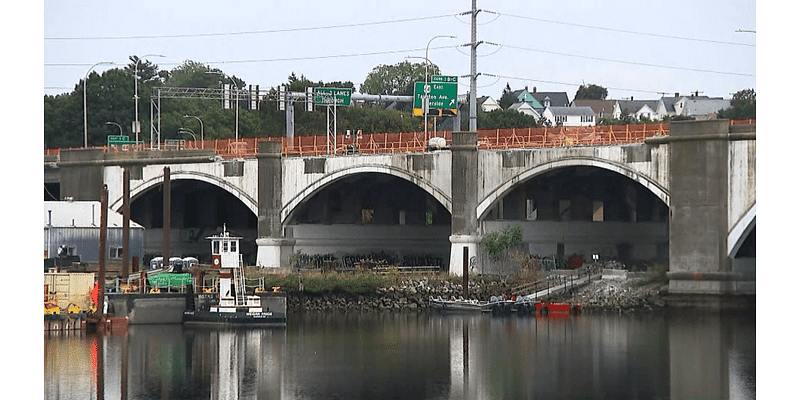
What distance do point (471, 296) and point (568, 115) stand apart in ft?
378

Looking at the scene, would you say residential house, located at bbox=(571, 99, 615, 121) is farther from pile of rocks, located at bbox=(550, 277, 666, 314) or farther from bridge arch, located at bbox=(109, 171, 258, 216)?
pile of rocks, located at bbox=(550, 277, 666, 314)

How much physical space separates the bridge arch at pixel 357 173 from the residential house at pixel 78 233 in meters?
10.4

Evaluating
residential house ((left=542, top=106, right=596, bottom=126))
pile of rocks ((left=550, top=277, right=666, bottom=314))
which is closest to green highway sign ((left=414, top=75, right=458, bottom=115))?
pile of rocks ((left=550, top=277, right=666, bottom=314))

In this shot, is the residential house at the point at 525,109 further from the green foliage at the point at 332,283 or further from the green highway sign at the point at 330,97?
the green foliage at the point at 332,283

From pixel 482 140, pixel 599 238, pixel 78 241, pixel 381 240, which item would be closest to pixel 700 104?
pixel 381 240

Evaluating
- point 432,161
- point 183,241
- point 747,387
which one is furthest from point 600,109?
point 747,387

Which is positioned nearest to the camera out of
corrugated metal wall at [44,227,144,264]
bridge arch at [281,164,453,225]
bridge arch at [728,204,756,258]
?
bridge arch at [728,204,756,258]

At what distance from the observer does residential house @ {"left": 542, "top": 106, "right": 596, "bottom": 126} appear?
187m

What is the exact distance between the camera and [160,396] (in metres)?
47.7

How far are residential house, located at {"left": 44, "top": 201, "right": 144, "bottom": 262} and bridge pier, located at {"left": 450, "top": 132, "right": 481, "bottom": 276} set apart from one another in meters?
21.1

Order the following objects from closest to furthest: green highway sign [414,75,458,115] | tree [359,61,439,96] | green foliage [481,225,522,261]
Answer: green foliage [481,225,522,261] → green highway sign [414,75,458,115] → tree [359,61,439,96]

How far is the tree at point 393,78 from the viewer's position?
573ft

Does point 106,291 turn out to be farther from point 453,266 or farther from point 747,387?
point 747,387

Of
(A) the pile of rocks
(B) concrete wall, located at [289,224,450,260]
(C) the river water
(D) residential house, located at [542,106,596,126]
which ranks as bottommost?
(C) the river water
